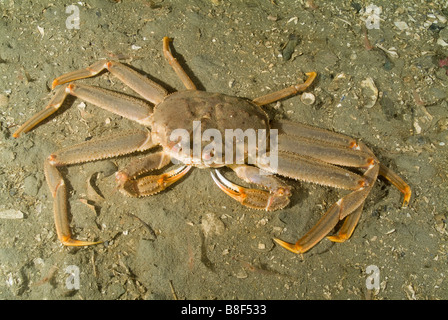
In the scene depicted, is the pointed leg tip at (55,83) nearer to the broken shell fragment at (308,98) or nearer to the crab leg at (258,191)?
the crab leg at (258,191)

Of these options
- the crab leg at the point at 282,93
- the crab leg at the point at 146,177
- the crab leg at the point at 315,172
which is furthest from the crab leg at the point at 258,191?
the crab leg at the point at 282,93

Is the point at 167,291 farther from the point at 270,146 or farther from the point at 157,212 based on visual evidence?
the point at 270,146

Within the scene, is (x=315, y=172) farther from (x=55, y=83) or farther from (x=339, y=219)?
(x=55, y=83)

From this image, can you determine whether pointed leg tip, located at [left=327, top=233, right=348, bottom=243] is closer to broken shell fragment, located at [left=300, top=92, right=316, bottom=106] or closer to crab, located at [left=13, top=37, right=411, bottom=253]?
crab, located at [left=13, top=37, right=411, bottom=253]

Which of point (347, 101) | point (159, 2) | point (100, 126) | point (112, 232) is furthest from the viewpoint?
point (159, 2)

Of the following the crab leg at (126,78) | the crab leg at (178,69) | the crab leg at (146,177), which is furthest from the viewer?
the crab leg at (178,69)

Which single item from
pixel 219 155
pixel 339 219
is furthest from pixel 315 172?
pixel 219 155
